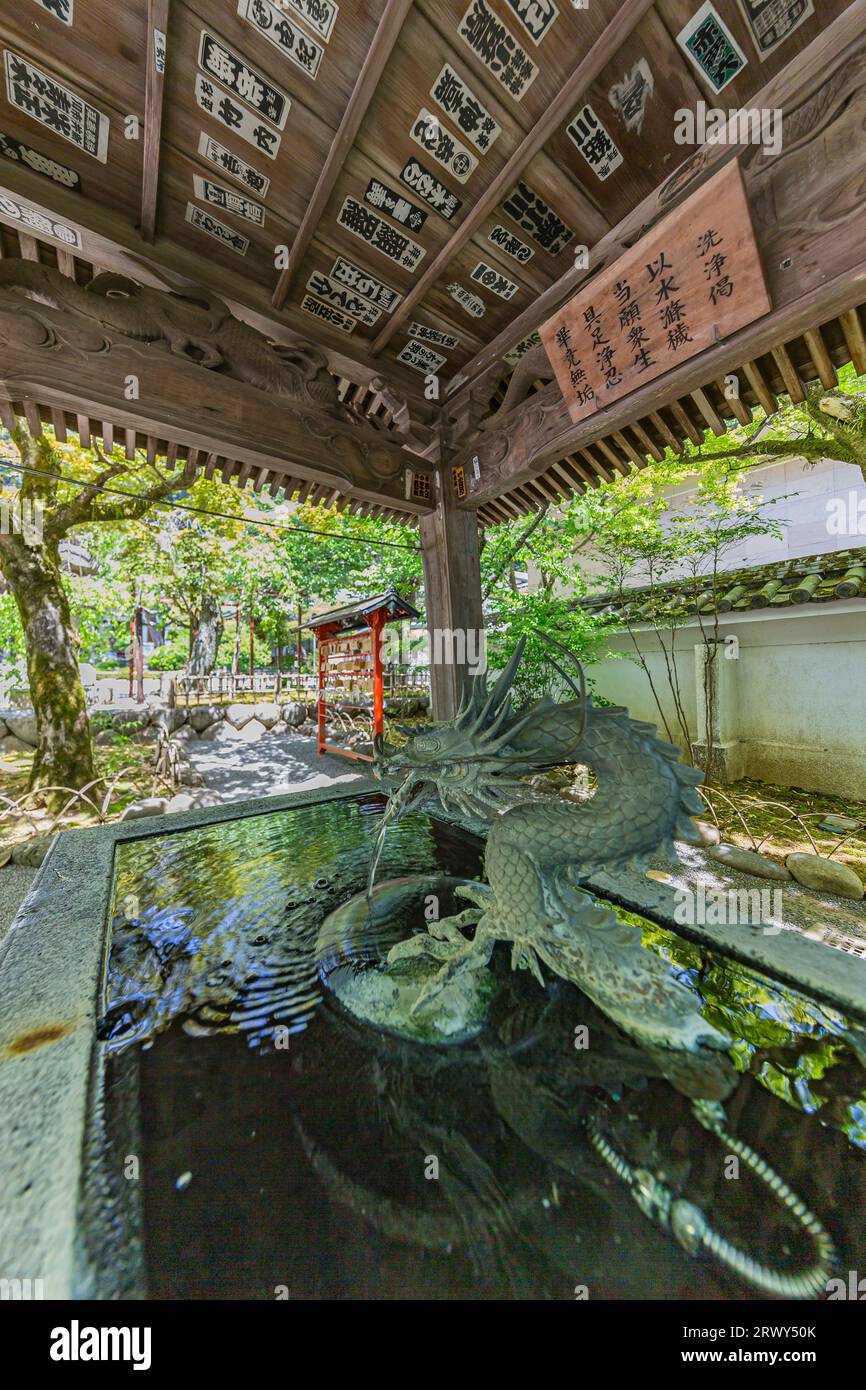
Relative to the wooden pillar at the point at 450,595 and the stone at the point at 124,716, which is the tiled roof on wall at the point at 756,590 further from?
the stone at the point at 124,716

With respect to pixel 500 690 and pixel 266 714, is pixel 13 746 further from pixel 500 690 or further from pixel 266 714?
pixel 500 690

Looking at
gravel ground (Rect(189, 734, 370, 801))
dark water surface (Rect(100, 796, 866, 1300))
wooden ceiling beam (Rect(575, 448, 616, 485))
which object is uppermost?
wooden ceiling beam (Rect(575, 448, 616, 485))

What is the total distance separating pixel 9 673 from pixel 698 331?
12086 mm

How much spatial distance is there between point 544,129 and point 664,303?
3.35ft

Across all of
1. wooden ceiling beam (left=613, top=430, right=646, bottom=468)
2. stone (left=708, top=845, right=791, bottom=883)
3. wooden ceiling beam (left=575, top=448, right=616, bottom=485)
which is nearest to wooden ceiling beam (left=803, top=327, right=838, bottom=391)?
wooden ceiling beam (left=613, top=430, right=646, bottom=468)

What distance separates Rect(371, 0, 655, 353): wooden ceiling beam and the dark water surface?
13.7 ft

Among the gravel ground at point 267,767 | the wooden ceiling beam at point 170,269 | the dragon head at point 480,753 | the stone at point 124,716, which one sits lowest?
the gravel ground at point 267,767

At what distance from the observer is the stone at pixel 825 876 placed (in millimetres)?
4023

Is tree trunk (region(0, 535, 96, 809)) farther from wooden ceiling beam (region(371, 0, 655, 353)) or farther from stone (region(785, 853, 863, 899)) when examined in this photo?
stone (region(785, 853, 863, 899))

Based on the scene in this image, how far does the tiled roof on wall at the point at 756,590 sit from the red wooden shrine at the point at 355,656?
4187mm

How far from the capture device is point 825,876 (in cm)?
410

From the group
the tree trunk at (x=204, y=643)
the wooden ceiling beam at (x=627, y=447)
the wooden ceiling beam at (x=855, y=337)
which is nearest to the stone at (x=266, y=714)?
the tree trunk at (x=204, y=643)

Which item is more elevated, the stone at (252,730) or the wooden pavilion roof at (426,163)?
the wooden pavilion roof at (426,163)

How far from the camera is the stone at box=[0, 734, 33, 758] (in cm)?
1046
